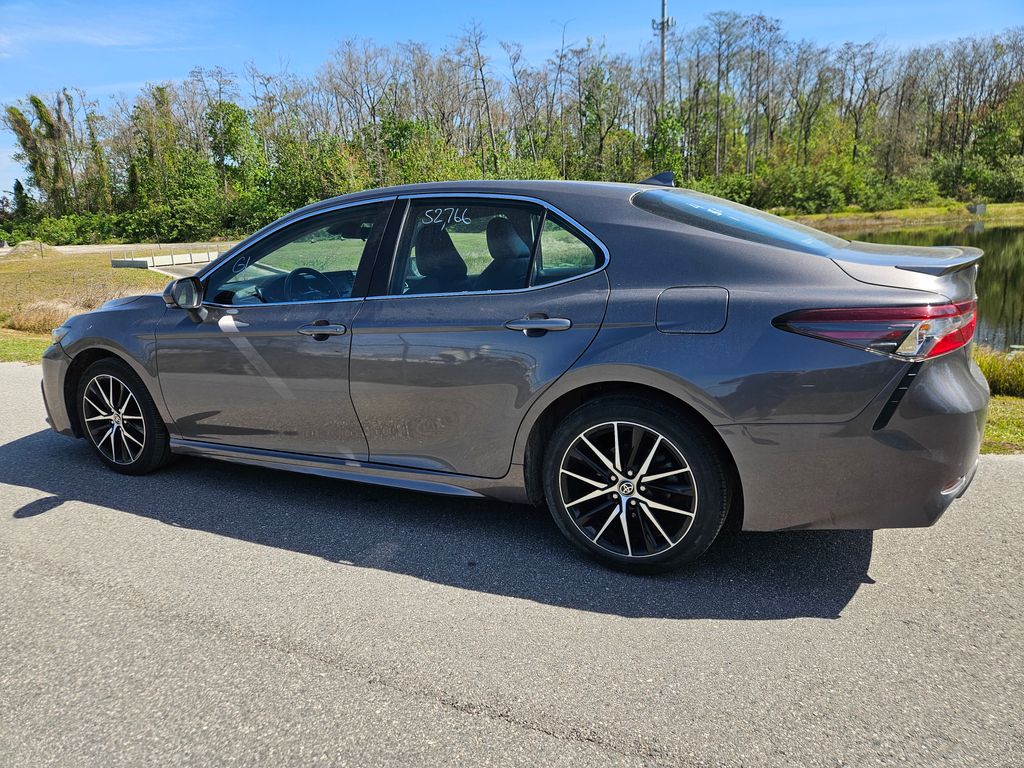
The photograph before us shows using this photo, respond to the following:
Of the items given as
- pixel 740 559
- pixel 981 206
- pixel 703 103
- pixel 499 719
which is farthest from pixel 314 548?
pixel 703 103

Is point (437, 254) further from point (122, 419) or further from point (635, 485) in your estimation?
point (122, 419)

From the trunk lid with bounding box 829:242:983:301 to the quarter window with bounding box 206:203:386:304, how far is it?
2239mm

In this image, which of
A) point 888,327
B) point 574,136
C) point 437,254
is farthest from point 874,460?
point 574,136

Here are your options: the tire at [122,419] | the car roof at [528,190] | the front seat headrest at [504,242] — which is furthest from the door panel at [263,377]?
the front seat headrest at [504,242]

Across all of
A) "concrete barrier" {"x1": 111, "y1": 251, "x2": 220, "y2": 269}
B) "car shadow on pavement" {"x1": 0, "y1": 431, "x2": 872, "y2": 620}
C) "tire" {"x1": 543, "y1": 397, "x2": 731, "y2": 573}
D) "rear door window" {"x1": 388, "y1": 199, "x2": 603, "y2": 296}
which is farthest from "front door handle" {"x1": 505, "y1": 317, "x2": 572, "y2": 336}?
"concrete barrier" {"x1": 111, "y1": 251, "x2": 220, "y2": 269}

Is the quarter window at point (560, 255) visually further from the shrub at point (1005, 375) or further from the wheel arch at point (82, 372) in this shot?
the shrub at point (1005, 375)

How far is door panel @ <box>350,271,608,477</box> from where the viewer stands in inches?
134

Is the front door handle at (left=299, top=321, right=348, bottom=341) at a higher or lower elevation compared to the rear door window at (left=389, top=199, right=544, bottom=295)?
lower

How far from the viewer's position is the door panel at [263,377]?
3.97 m

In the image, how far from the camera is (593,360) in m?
3.29

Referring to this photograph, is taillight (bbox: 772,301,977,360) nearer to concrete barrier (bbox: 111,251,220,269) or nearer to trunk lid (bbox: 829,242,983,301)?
trunk lid (bbox: 829,242,983,301)

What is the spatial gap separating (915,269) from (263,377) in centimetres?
310

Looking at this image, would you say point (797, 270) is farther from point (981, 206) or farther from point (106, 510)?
point (981, 206)

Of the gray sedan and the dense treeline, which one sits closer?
the gray sedan
